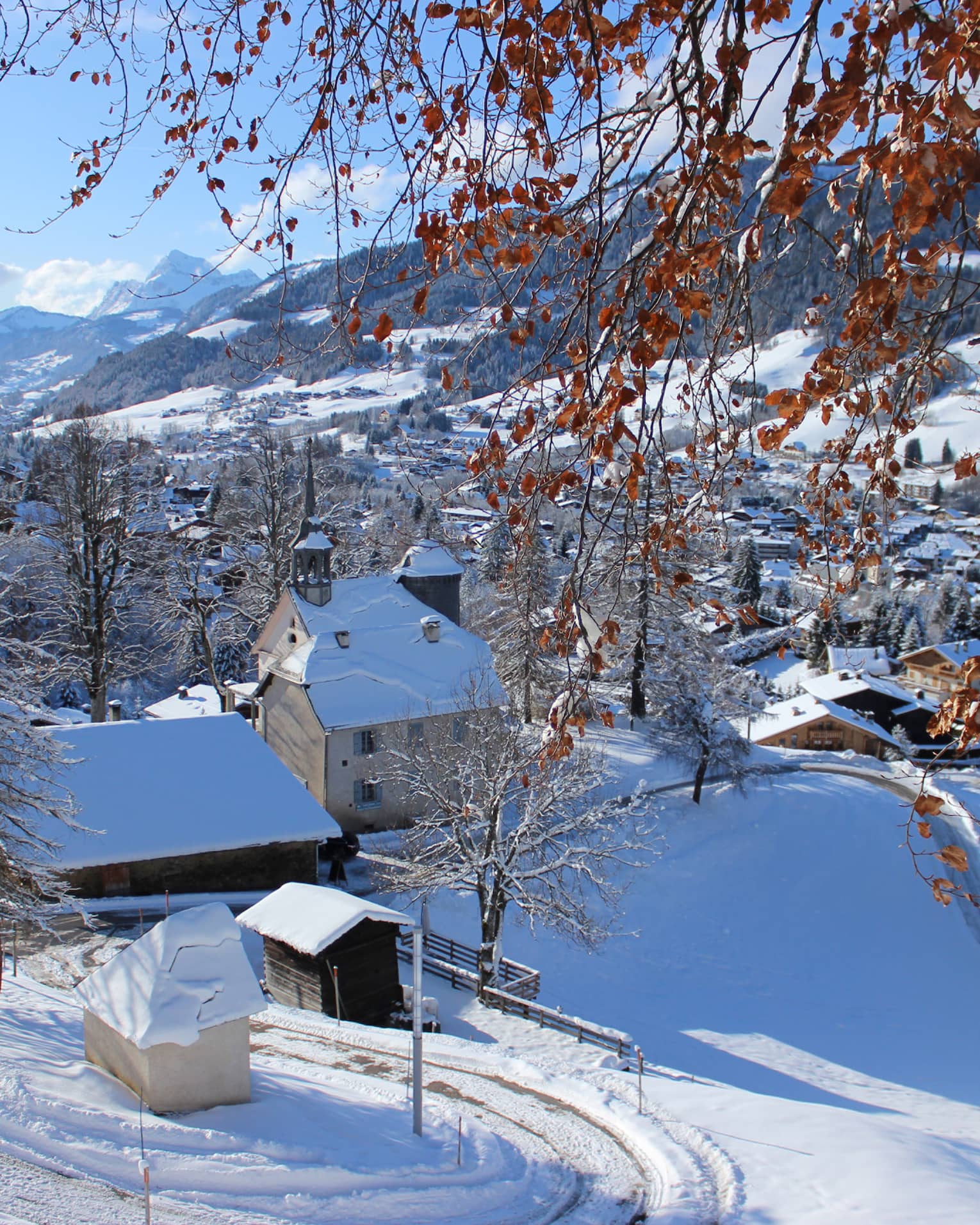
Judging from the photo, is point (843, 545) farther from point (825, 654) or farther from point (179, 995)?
point (825, 654)

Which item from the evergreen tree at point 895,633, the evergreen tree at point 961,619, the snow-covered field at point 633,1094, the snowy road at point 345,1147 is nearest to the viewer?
the snowy road at point 345,1147

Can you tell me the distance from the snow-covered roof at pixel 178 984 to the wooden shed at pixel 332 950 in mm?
4922

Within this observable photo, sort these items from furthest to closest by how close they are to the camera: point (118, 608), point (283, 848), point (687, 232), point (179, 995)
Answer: point (118, 608), point (283, 848), point (179, 995), point (687, 232)

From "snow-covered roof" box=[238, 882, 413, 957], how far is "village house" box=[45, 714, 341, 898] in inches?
188

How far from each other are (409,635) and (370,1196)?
21566mm

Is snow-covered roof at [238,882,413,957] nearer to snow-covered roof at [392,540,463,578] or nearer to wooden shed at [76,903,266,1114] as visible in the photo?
wooden shed at [76,903,266,1114]

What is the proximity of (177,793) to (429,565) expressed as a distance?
14769 mm

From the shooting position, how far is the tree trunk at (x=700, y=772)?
1190 inches

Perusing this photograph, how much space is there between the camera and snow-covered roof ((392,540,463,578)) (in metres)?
33.8

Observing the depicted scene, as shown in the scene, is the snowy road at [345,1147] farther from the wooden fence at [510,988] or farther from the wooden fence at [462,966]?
the wooden fence at [462,966]

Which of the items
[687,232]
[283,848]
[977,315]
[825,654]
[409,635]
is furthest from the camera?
[825,654]

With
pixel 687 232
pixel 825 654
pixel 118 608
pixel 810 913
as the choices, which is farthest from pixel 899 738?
pixel 687 232

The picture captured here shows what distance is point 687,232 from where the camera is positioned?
3.28 metres

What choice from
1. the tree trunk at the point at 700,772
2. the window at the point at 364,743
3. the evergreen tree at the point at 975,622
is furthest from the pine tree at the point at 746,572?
the window at the point at 364,743
